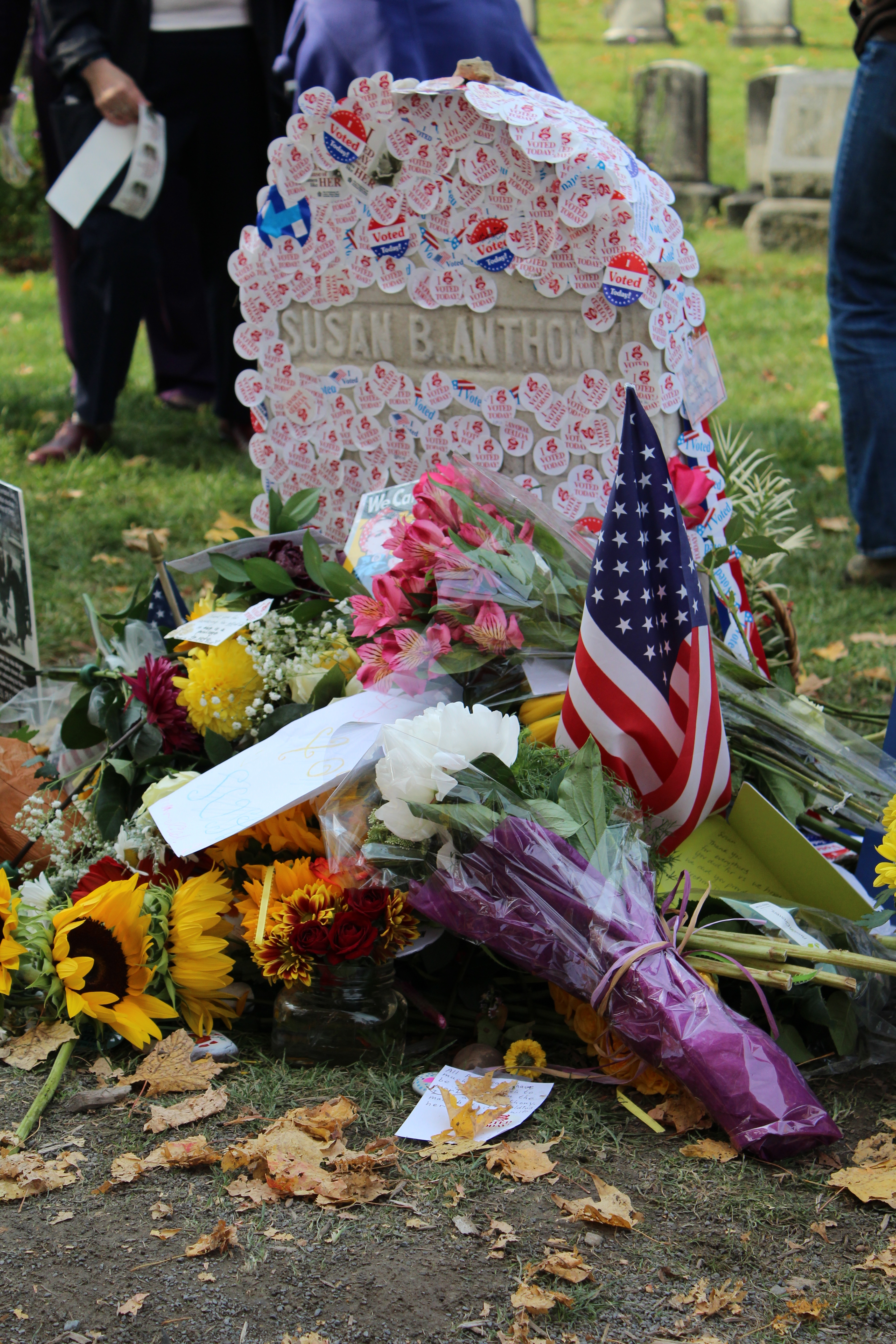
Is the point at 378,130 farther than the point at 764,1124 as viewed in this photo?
Yes

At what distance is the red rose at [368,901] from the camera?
168 centimetres

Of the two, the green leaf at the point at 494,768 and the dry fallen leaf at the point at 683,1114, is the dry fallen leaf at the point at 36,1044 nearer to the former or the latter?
the green leaf at the point at 494,768

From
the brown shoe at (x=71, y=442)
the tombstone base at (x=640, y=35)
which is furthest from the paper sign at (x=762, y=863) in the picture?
the tombstone base at (x=640, y=35)

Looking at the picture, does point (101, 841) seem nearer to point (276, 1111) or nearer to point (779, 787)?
point (276, 1111)

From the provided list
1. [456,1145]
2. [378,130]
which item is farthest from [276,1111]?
[378,130]

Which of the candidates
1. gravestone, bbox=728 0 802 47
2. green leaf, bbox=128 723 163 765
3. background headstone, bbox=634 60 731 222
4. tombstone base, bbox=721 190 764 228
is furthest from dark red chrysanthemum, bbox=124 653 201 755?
gravestone, bbox=728 0 802 47

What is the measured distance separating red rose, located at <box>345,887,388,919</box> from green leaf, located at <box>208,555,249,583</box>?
0.75m

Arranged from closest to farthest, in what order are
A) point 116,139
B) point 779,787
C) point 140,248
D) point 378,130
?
point 779,787 < point 378,130 < point 116,139 < point 140,248

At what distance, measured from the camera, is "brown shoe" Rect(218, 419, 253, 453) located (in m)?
4.95

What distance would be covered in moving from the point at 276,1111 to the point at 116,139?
11.7 ft

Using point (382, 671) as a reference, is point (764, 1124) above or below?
below

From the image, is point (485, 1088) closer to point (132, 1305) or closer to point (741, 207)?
point (132, 1305)

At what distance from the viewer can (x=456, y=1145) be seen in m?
1.51

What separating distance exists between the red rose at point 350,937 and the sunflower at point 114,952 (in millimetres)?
271
